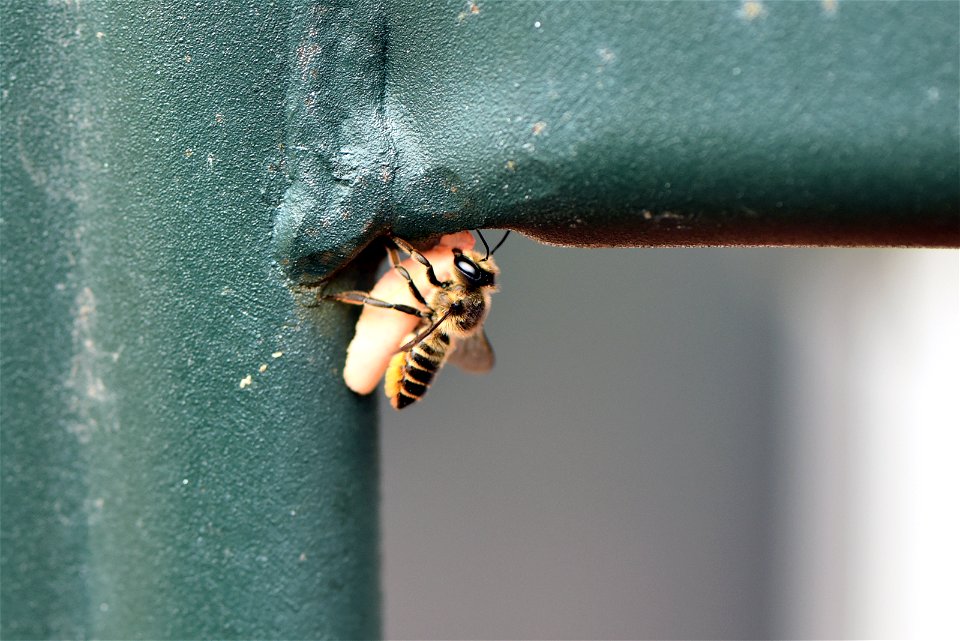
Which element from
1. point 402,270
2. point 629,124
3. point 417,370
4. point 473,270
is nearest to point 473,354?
point 417,370

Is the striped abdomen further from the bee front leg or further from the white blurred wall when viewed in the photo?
the white blurred wall

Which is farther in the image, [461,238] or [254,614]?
[461,238]

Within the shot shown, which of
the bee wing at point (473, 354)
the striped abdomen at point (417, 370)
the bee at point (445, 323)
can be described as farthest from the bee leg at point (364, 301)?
the bee wing at point (473, 354)

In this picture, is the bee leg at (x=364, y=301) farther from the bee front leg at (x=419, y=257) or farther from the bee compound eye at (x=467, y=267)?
the bee compound eye at (x=467, y=267)

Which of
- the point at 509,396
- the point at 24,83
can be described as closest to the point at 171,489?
the point at 24,83

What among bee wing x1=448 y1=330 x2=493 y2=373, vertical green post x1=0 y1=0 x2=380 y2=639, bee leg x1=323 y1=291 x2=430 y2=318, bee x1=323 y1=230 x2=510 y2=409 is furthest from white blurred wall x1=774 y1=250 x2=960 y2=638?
vertical green post x1=0 y1=0 x2=380 y2=639

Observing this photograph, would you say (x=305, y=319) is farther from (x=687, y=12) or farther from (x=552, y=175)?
(x=687, y=12)

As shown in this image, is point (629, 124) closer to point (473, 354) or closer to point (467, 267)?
point (467, 267)

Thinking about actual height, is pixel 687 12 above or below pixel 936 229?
above
